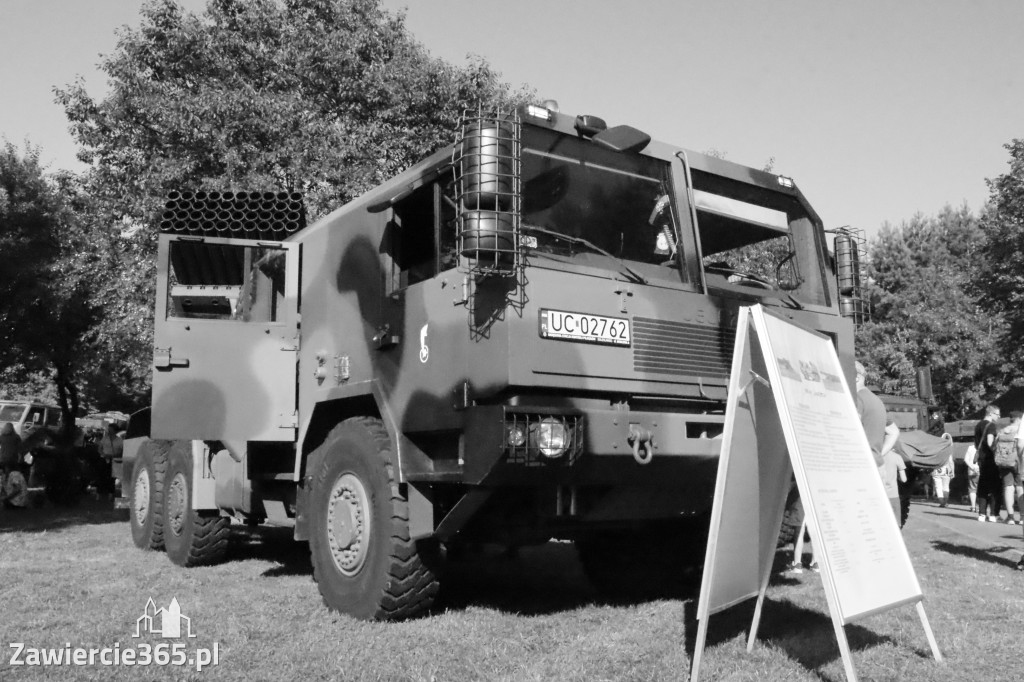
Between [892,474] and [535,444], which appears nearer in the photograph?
[535,444]

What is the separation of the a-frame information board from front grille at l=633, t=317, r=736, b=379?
2.43 feet

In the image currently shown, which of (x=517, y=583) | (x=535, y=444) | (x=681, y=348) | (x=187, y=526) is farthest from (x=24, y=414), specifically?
(x=535, y=444)

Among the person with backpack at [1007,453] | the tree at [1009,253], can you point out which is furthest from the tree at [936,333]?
the person with backpack at [1007,453]

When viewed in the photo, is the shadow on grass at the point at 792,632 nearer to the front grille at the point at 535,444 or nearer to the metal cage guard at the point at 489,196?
the front grille at the point at 535,444

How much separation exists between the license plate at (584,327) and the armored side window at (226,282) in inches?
130

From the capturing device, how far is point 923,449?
34.3ft

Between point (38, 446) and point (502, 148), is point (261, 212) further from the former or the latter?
point (38, 446)

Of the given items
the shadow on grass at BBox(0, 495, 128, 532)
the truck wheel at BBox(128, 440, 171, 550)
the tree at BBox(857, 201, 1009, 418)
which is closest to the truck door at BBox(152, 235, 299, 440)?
the truck wheel at BBox(128, 440, 171, 550)

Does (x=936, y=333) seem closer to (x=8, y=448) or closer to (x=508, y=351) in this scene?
(x=8, y=448)

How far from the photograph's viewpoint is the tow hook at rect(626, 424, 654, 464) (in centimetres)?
519

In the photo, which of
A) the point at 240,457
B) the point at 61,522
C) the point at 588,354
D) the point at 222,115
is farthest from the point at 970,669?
the point at 222,115

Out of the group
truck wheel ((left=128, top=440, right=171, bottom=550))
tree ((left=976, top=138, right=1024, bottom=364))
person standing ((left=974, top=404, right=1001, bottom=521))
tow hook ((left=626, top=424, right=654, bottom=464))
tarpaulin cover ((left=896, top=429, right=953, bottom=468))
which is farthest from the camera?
tree ((left=976, top=138, right=1024, bottom=364))

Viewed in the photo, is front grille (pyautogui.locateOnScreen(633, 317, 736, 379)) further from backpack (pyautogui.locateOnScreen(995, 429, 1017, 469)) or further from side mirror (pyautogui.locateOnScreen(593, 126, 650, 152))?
backpack (pyautogui.locateOnScreen(995, 429, 1017, 469))

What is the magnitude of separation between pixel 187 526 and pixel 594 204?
5153 mm
